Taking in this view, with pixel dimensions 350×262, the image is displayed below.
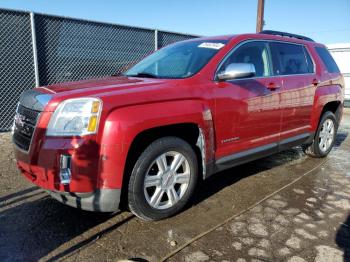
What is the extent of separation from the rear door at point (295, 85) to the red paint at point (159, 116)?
0.09ft

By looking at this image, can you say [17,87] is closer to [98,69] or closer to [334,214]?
[98,69]

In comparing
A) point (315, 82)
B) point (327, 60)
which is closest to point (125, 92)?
point (315, 82)

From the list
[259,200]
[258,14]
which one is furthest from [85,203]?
[258,14]

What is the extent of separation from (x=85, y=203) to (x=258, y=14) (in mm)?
8847

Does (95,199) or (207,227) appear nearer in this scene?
(95,199)

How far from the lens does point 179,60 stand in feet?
12.8

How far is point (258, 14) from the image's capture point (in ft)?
32.5

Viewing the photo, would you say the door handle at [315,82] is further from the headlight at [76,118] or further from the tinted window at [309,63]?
the headlight at [76,118]

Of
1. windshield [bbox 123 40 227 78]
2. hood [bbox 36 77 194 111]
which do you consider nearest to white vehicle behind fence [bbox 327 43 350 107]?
windshield [bbox 123 40 227 78]

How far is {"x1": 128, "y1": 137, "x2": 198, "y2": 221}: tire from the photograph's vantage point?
2934mm

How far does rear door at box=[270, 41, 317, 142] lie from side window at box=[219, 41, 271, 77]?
160 mm

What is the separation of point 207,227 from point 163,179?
1.99ft

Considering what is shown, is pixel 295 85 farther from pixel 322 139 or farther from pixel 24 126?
pixel 24 126

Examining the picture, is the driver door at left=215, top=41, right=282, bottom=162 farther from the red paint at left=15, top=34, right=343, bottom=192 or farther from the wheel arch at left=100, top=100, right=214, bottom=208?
the wheel arch at left=100, top=100, right=214, bottom=208
